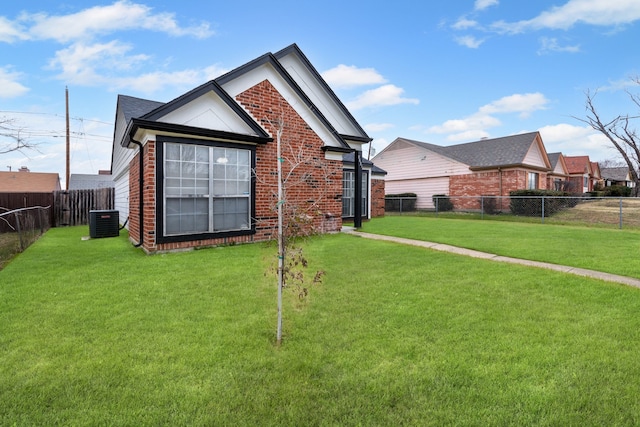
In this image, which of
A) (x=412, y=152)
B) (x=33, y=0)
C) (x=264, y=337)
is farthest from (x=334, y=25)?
(x=412, y=152)

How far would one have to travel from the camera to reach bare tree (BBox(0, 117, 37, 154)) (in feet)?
29.4

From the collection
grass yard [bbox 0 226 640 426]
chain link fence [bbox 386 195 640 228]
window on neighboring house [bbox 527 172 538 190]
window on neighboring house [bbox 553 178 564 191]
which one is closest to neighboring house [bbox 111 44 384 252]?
grass yard [bbox 0 226 640 426]

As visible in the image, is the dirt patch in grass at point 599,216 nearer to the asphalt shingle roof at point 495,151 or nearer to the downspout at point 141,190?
the asphalt shingle roof at point 495,151

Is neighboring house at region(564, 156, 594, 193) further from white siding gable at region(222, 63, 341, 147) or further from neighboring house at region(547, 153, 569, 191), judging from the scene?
white siding gable at region(222, 63, 341, 147)

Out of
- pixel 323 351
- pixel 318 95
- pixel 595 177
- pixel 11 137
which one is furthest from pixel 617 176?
pixel 11 137

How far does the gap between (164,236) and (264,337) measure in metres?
5.05

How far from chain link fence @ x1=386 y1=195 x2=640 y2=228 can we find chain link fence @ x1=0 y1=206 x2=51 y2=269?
18096 millimetres

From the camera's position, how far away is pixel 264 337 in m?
3.09

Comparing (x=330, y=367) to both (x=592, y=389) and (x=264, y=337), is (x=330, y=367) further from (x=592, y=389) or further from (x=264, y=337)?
(x=592, y=389)

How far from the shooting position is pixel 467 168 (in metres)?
22.6

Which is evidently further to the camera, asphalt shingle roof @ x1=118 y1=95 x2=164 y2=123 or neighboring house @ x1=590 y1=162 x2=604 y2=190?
neighboring house @ x1=590 y1=162 x2=604 y2=190

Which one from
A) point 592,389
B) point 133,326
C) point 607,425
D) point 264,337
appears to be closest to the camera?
point 607,425

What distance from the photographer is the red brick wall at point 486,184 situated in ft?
68.6

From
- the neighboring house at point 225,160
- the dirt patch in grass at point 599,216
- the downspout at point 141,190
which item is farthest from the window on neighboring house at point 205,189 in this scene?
the dirt patch in grass at point 599,216
